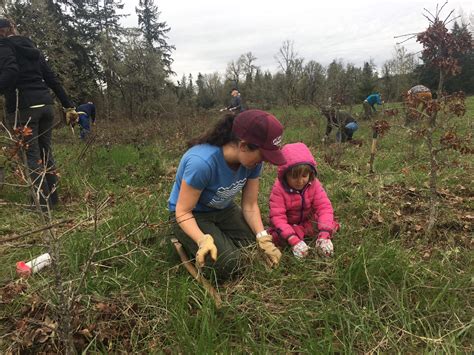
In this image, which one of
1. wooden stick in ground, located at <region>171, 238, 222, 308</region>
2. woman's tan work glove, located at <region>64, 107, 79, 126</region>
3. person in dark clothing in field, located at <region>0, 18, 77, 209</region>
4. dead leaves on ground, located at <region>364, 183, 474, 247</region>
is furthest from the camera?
woman's tan work glove, located at <region>64, 107, 79, 126</region>

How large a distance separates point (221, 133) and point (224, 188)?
376 mm

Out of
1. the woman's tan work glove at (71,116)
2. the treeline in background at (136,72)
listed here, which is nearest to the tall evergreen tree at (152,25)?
the treeline in background at (136,72)

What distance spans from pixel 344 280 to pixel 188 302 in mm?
878

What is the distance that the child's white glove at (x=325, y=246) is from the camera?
2506mm

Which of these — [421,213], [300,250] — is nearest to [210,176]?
[300,250]

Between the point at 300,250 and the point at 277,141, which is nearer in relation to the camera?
the point at 277,141

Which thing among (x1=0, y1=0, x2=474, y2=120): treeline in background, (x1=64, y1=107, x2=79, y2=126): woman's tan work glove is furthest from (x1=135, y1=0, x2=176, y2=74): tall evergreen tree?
(x1=64, y1=107, x2=79, y2=126): woman's tan work glove

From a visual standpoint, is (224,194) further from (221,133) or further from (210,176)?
(221,133)

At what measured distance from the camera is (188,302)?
2.12m

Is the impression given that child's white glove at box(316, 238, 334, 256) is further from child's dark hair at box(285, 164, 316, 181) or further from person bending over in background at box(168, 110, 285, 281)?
child's dark hair at box(285, 164, 316, 181)

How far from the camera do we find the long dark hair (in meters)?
2.46

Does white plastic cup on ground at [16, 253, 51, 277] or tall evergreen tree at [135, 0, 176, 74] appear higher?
tall evergreen tree at [135, 0, 176, 74]

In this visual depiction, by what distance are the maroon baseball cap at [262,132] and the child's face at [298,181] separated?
63 centimetres

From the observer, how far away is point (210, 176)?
247 centimetres
